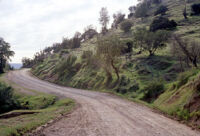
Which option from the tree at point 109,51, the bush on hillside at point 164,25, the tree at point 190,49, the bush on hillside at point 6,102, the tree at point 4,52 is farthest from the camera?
the tree at point 4,52

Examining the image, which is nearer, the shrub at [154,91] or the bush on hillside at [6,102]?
the shrub at [154,91]

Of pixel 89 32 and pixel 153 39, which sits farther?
pixel 89 32

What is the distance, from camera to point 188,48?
70.5 ft

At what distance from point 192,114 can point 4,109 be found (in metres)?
20.9

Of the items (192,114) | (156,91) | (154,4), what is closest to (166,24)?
(156,91)

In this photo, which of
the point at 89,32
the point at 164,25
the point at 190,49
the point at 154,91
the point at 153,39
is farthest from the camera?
the point at 89,32

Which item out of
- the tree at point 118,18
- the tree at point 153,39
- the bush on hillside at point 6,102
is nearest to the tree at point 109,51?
the tree at point 153,39

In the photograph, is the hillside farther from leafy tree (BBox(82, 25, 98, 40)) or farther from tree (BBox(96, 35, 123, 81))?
leafy tree (BBox(82, 25, 98, 40))

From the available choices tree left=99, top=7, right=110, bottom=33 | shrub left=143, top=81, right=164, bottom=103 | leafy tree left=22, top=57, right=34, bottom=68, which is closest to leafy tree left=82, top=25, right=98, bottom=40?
tree left=99, top=7, right=110, bottom=33

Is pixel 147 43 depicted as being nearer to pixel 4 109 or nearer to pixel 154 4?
pixel 4 109

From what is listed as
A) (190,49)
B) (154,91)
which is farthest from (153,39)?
(154,91)

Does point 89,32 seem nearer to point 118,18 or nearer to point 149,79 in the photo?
point 118,18

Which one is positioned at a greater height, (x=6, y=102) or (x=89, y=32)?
(x=89, y=32)

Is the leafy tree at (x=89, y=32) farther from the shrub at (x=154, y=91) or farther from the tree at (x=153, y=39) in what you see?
the shrub at (x=154, y=91)
